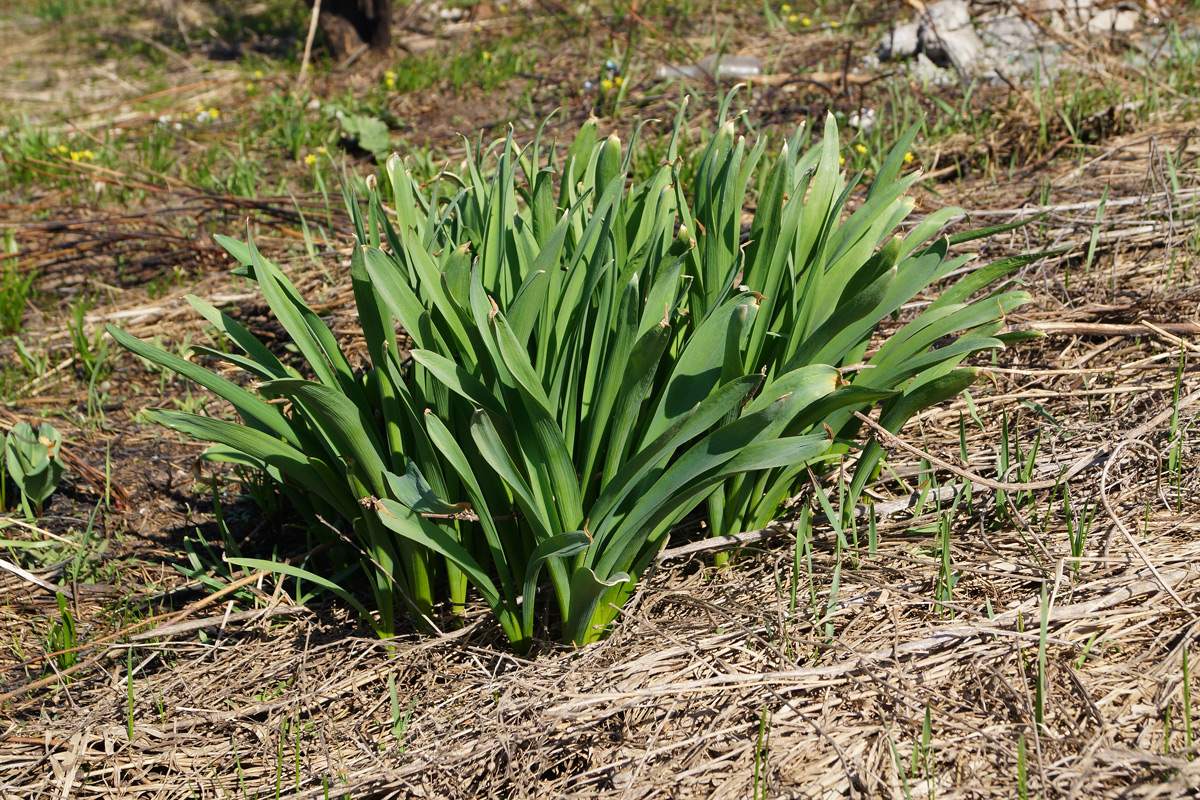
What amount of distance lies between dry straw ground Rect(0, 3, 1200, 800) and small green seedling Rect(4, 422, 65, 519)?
109mm

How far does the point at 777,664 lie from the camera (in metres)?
1.47

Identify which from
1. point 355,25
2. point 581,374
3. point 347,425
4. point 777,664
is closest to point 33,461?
point 347,425

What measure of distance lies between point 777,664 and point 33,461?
1.65 metres

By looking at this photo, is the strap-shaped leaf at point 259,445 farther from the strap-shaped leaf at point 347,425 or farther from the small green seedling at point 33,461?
the small green seedling at point 33,461

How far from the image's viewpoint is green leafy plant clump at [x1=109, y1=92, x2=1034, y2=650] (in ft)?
4.56

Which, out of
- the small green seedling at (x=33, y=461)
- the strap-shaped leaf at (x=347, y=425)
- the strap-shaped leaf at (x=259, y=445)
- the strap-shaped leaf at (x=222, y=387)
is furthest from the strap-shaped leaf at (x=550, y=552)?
the small green seedling at (x=33, y=461)

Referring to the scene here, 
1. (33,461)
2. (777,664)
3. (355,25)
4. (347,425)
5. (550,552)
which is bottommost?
(777,664)

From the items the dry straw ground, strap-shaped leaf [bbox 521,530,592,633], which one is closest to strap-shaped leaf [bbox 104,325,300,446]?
Result: the dry straw ground

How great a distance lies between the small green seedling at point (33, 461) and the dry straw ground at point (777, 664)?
0.11 metres

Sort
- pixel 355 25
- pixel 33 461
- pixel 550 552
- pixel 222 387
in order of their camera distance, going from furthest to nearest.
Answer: pixel 355 25 < pixel 33 461 < pixel 222 387 < pixel 550 552

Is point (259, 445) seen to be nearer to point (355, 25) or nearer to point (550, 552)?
point (550, 552)

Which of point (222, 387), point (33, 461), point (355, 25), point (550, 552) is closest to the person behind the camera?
point (550, 552)

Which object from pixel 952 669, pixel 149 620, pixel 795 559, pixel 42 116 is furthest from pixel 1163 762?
pixel 42 116

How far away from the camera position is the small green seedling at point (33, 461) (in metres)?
2.05
